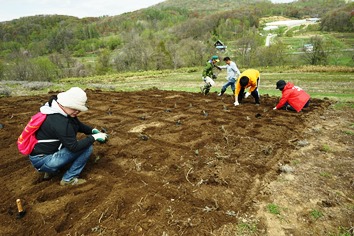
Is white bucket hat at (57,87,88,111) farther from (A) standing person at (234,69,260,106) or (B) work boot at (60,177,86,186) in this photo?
(A) standing person at (234,69,260,106)

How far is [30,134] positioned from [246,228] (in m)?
3.36

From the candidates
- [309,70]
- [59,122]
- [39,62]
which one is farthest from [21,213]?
[39,62]

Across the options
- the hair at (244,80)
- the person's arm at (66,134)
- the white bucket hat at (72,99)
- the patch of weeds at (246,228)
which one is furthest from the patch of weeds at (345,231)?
the hair at (244,80)

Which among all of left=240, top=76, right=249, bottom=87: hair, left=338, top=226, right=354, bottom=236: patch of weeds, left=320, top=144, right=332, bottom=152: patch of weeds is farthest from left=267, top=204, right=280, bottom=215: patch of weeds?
left=240, top=76, right=249, bottom=87: hair

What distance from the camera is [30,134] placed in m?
3.62

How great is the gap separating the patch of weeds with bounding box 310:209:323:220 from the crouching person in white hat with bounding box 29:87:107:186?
10.9ft

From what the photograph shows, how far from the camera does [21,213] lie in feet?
10.6

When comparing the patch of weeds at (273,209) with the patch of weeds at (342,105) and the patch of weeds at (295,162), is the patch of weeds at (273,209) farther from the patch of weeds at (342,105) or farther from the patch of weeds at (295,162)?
the patch of weeds at (342,105)

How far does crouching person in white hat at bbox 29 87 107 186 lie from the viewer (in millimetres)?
3545

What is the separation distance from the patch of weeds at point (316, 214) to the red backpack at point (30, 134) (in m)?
3.95

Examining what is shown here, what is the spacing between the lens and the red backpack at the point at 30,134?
356 centimetres

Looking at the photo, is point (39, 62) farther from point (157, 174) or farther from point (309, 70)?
point (157, 174)

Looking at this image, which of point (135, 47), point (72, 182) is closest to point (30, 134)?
point (72, 182)

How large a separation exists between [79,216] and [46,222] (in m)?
0.40
